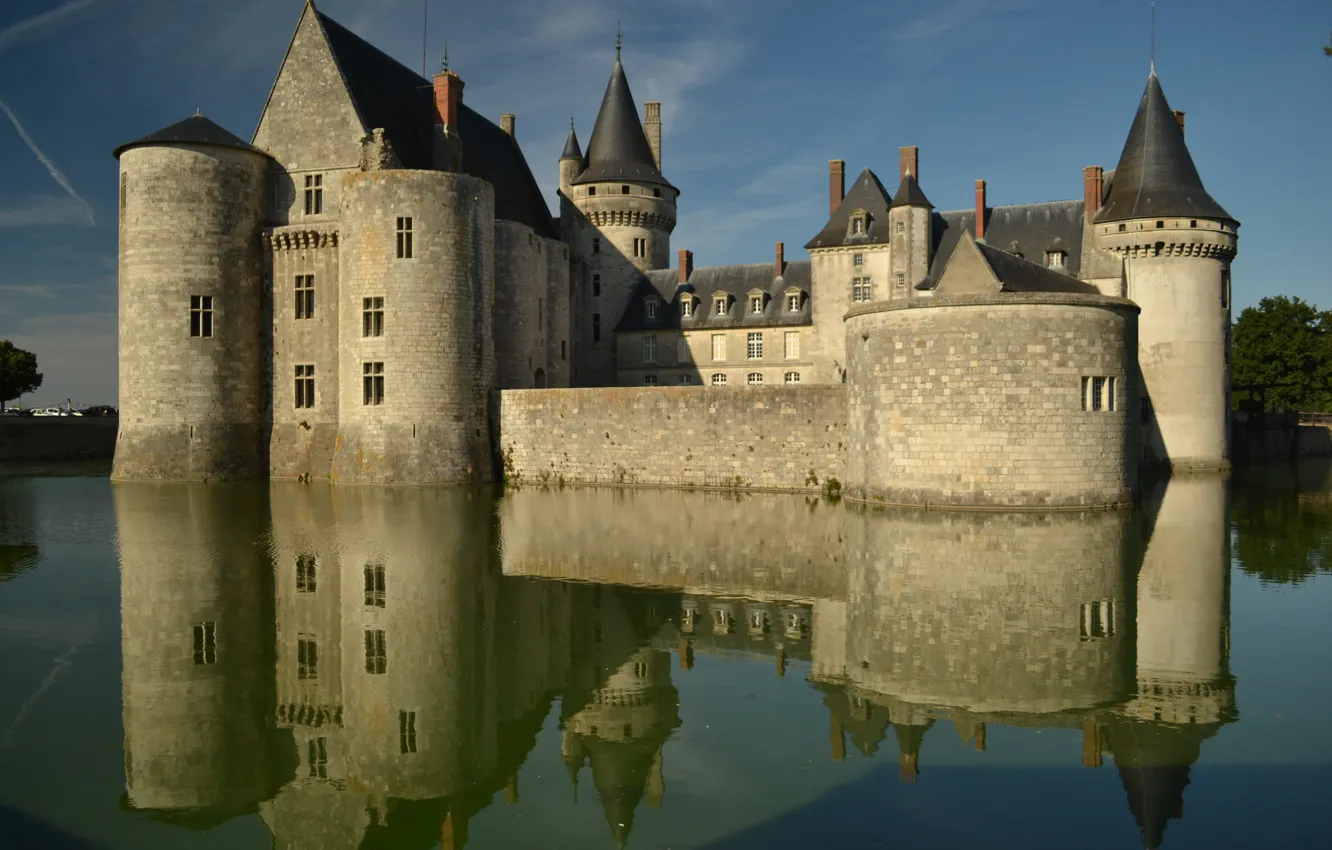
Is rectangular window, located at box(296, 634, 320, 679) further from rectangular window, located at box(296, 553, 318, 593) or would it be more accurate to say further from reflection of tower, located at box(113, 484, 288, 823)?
rectangular window, located at box(296, 553, 318, 593)

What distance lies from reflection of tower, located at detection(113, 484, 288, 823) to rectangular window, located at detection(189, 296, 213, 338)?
506 inches

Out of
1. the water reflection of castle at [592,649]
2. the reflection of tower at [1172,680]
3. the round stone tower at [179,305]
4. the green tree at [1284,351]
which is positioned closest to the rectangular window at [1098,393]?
the water reflection of castle at [592,649]

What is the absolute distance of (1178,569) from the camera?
13180mm

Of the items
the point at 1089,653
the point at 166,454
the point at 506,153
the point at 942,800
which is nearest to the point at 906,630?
the point at 1089,653

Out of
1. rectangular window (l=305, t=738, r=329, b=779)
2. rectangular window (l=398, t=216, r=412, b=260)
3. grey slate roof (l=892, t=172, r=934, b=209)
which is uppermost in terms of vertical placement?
grey slate roof (l=892, t=172, r=934, b=209)

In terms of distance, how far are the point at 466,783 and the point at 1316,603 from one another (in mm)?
9525

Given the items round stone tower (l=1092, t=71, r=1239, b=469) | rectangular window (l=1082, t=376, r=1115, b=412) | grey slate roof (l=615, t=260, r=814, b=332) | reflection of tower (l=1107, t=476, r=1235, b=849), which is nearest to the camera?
reflection of tower (l=1107, t=476, r=1235, b=849)

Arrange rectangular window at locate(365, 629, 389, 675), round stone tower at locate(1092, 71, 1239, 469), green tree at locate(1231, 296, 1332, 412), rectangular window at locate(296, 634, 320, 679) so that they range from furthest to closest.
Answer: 1. green tree at locate(1231, 296, 1332, 412)
2. round stone tower at locate(1092, 71, 1239, 469)
3. rectangular window at locate(365, 629, 389, 675)
4. rectangular window at locate(296, 634, 320, 679)

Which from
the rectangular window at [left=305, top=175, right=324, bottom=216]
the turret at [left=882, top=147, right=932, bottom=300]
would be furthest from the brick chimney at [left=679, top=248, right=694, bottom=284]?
the rectangular window at [left=305, top=175, right=324, bottom=216]

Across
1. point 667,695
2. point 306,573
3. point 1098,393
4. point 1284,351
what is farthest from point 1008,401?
point 1284,351

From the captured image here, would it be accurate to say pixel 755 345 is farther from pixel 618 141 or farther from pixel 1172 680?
pixel 1172 680

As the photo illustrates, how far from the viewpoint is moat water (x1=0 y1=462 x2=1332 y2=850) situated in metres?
5.96

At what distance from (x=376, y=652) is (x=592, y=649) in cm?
185

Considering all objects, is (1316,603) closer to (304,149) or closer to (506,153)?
(304,149)
